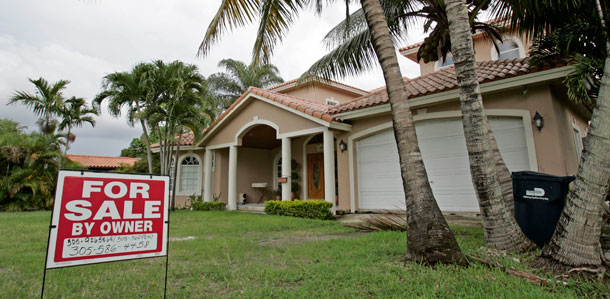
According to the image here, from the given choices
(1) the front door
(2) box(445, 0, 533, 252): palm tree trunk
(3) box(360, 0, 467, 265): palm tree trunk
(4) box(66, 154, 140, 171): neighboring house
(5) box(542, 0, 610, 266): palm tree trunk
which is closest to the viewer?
(5) box(542, 0, 610, 266): palm tree trunk

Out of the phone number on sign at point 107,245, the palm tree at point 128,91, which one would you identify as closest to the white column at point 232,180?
the palm tree at point 128,91

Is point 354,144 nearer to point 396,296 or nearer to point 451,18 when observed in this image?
point 451,18

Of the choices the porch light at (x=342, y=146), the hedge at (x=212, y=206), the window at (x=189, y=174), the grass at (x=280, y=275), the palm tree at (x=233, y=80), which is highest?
the palm tree at (x=233, y=80)

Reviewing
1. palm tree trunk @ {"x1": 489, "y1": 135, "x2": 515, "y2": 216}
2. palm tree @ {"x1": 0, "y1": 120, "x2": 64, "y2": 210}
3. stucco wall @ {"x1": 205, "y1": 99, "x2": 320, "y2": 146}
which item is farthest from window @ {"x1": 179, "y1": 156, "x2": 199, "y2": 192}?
palm tree trunk @ {"x1": 489, "y1": 135, "x2": 515, "y2": 216}

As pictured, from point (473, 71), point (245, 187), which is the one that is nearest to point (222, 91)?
point (245, 187)

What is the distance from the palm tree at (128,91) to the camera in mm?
12465

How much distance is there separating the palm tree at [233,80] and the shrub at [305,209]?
17073 millimetres

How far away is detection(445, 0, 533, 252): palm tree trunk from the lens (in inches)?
151

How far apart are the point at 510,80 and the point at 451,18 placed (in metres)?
4.07

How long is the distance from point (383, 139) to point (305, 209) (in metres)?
3.44

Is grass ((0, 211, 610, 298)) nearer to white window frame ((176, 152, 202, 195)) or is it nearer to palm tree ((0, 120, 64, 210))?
white window frame ((176, 152, 202, 195))

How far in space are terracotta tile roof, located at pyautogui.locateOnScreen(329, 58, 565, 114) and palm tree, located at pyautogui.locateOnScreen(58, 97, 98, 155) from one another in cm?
1635

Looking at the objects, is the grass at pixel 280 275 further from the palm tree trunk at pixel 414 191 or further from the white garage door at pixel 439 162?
the white garage door at pixel 439 162

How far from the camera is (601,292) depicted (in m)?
2.73
